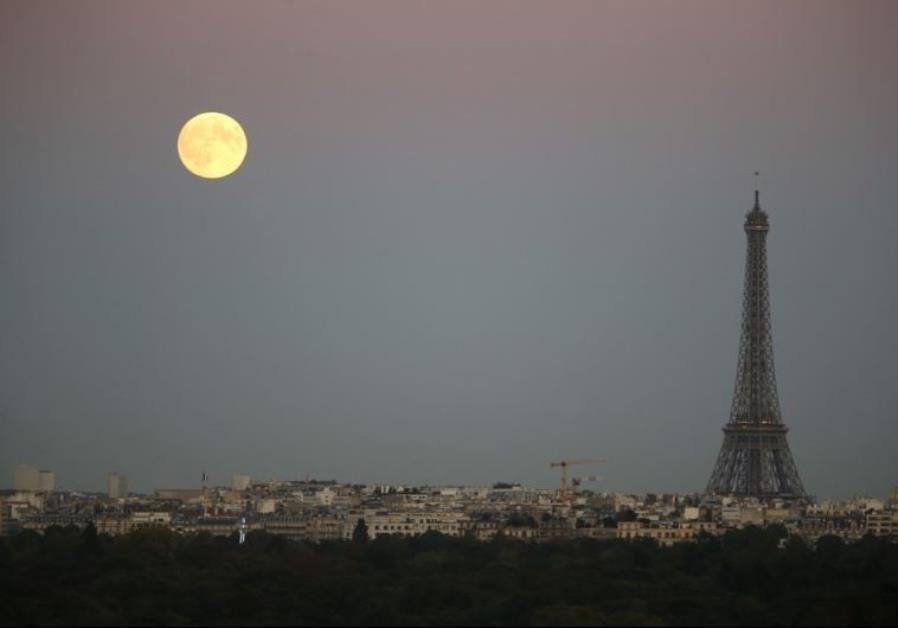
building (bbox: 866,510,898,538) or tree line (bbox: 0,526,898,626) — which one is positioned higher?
building (bbox: 866,510,898,538)

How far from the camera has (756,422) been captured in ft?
348

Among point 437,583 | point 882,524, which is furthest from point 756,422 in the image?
point 437,583

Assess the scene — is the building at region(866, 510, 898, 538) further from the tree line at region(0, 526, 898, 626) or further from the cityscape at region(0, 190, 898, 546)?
the tree line at region(0, 526, 898, 626)

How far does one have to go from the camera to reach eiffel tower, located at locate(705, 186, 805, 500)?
106m

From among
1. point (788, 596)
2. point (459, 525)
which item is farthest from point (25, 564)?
point (459, 525)

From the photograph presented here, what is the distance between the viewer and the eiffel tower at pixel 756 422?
349 feet

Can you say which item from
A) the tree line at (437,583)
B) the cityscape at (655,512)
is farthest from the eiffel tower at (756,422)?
the tree line at (437,583)

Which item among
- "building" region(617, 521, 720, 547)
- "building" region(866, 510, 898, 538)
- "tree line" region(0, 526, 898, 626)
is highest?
"building" region(866, 510, 898, 538)

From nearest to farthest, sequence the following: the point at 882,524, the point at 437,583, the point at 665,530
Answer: the point at 437,583, the point at 665,530, the point at 882,524

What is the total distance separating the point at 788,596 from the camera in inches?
2405

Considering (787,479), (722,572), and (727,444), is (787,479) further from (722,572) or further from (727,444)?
(722,572)

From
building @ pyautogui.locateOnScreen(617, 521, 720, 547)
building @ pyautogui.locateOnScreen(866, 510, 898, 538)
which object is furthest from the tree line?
building @ pyautogui.locateOnScreen(866, 510, 898, 538)

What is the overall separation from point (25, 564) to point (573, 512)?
44967 mm

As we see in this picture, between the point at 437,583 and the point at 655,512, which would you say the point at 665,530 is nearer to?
the point at 655,512
